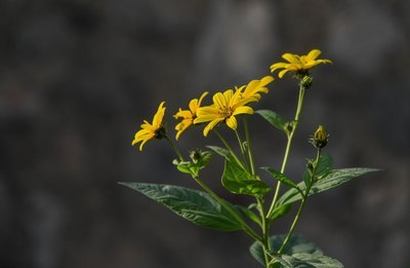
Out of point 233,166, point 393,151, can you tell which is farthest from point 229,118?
point 393,151

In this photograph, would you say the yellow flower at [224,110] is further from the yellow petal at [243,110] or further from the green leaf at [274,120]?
the green leaf at [274,120]

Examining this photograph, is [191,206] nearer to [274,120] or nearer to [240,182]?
[240,182]

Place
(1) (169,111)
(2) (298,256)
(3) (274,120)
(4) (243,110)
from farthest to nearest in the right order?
(1) (169,111), (3) (274,120), (2) (298,256), (4) (243,110)

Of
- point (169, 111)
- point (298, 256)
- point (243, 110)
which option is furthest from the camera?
point (169, 111)

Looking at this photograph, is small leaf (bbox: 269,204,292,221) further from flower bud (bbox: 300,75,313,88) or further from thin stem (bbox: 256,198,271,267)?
flower bud (bbox: 300,75,313,88)

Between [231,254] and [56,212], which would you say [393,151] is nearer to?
[231,254]

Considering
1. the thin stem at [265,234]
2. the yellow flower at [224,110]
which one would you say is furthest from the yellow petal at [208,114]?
the thin stem at [265,234]

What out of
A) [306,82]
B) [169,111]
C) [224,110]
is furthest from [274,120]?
[169,111]
